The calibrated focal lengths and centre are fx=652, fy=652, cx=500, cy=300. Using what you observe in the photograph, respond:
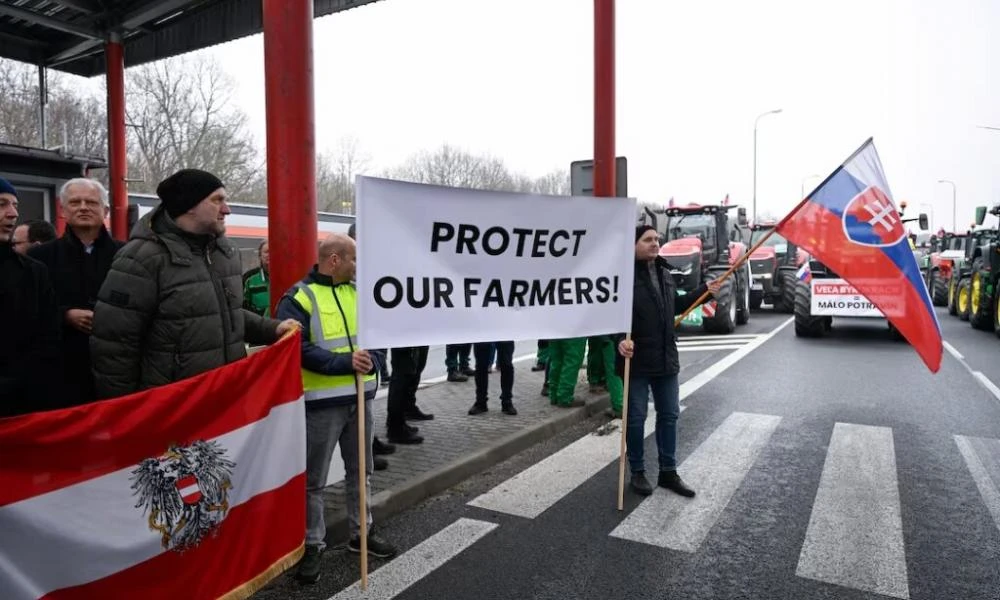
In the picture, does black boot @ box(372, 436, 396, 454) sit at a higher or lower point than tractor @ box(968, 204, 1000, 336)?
lower

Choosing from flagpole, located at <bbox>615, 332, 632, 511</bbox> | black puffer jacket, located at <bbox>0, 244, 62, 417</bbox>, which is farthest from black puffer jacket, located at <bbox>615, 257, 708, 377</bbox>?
black puffer jacket, located at <bbox>0, 244, 62, 417</bbox>

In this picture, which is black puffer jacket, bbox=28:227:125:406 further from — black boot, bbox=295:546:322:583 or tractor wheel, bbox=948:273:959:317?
tractor wheel, bbox=948:273:959:317

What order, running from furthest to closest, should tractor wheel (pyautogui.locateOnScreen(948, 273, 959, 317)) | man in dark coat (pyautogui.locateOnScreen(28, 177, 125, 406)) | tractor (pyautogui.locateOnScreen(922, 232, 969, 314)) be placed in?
tractor (pyautogui.locateOnScreen(922, 232, 969, 314)), tractor wheel (pyautogui.locateOnScreen(948, 273, 959, 317)), man in dark coat (pyautogui.locateOnScreen(28, 177, 125, 406))

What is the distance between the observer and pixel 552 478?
520cm

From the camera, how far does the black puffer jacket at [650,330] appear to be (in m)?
4.89

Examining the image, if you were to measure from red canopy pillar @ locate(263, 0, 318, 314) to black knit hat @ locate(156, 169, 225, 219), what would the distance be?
5.29 feet

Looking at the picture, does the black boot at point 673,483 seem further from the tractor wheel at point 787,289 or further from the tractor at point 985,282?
the tractor wheel at point 787,289

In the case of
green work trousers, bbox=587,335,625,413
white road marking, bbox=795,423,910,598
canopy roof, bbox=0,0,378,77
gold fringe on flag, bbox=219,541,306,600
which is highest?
canopy roof, bbox=0,0,378,77

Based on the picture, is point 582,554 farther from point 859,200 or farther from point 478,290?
point 859,200

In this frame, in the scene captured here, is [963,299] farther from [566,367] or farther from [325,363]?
[325,363]

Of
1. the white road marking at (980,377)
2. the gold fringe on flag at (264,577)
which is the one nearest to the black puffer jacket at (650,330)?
the gold fringe on flag at (264,577)

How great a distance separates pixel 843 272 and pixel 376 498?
3.84 meters

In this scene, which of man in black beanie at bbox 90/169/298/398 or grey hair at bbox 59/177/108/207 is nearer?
man in black beanie at bbox 90/169/298/398

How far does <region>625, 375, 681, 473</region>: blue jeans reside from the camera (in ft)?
16.2
